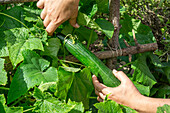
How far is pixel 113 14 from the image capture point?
1.40 metres

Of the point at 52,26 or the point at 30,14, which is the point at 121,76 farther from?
the point at 30,14

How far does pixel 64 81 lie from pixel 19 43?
371 millimetres

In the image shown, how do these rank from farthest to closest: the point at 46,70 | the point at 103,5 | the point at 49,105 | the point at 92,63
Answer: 1. the point at 103,5
2. the point at 92,63
3. the point at 46,70
4. the point at 49,105

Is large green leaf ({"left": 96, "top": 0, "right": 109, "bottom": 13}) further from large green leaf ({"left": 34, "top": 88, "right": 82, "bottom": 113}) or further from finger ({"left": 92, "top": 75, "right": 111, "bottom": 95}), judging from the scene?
large green leaf ({"left": 34, "top": 88, "right": 82, "bottom": 113})

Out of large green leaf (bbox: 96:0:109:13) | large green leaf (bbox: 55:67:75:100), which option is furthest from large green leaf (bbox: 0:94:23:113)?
large green leaf (bbox: 96:0:109:13)

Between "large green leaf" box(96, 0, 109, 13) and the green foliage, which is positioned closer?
the green foliage

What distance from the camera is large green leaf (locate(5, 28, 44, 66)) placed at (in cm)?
101

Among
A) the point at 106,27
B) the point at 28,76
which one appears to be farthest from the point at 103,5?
the point at 28,76

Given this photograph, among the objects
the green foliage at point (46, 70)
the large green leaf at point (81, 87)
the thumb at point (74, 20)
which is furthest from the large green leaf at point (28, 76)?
the thumb at point (74, 20)

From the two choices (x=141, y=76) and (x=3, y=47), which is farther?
(x=141, y=76)

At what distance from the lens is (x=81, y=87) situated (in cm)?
106

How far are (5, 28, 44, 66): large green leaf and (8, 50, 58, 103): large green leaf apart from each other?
0.13ft

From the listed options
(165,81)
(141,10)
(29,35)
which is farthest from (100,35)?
(29,35)

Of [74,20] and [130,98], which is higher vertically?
[74,20]
